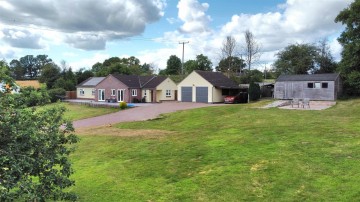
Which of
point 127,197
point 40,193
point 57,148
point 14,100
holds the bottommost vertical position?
point 127,197

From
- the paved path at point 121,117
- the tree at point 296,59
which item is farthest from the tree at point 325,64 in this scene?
the paved path at point 121,117

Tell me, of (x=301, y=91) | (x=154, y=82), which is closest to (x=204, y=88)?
(x=154, y=82)

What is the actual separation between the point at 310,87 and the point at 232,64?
29987 mm

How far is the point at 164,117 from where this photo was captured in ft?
99.0

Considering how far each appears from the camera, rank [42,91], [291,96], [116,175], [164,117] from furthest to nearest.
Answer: [291,96], [164,117], [116,175], [42,91]

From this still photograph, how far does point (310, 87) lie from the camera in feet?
131

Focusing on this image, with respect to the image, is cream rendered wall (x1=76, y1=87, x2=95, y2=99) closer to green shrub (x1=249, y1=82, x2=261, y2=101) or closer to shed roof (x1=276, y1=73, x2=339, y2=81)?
green shrub (x1=249, y1=82, x2=261, y2=101)

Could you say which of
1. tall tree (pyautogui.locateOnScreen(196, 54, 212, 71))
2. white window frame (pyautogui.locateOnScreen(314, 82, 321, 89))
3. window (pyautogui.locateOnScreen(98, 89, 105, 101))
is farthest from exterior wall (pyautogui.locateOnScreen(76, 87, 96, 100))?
white window frame (pyautogui.locateOnScreen(314, 82, 321, 89))

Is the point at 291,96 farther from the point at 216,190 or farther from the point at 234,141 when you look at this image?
the point at 216,190

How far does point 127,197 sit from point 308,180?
5167mm

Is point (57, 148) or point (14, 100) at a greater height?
point (14, 100)

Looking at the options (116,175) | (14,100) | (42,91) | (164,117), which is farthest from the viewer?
(164,117)

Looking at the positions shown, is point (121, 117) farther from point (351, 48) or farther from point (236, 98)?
point (351, 48)

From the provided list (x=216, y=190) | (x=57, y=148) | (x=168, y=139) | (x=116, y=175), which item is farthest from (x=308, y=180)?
(x=168, y=139)
